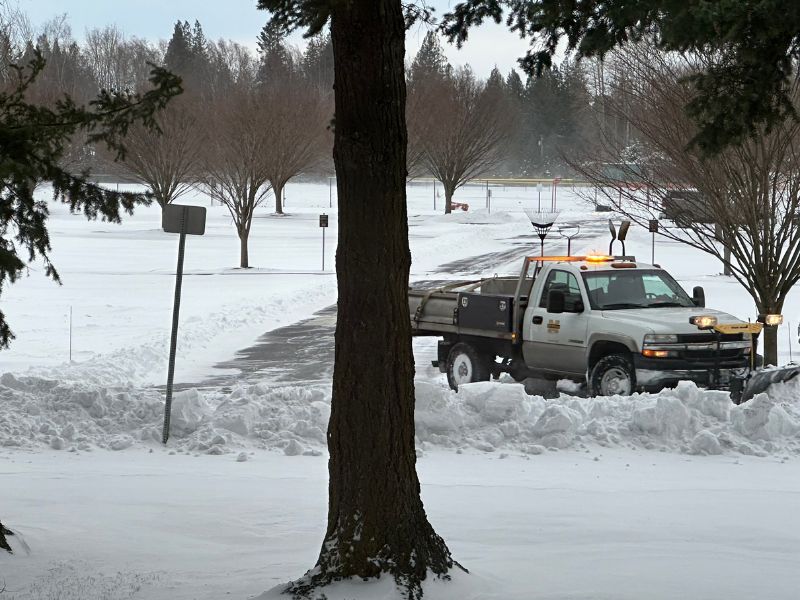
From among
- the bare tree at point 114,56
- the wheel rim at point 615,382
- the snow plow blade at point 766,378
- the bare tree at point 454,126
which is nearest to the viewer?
the snow plow blade at point 766,378

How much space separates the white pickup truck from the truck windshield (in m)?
0.01

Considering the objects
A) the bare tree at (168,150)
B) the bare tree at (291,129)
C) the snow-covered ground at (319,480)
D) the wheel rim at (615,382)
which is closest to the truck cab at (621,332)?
the wheel rim at (615,382)

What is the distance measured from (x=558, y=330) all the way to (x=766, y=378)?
2.57 metres

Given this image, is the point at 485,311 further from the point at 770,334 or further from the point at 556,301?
the point at 770,334

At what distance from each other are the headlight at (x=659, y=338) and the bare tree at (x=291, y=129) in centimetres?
2624

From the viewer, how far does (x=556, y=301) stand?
13898 mm

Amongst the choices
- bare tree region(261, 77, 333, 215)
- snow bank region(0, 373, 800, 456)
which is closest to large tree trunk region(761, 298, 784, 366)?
snow bank region(0, 373, 800, 456)

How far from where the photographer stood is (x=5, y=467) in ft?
34.9

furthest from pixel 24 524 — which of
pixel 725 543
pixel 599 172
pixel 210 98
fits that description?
pixel 210 98

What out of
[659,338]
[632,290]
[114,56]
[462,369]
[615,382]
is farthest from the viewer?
[114,56]

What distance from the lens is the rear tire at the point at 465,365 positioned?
50.3ft

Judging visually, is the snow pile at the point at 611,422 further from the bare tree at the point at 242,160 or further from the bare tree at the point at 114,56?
the bare tree at the point at 114,56

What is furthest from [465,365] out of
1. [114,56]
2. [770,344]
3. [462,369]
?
[114,56]

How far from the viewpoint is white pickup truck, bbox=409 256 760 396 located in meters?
13.5
